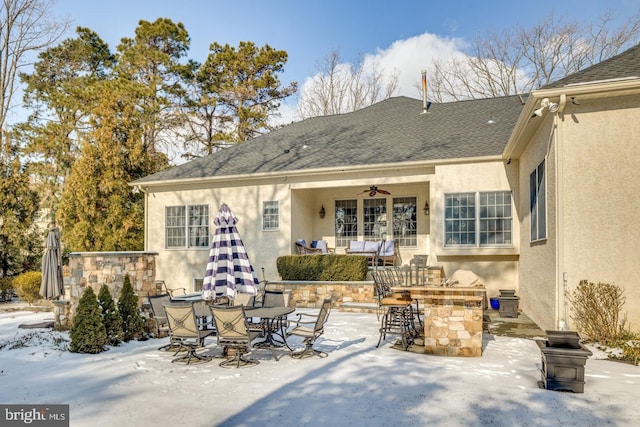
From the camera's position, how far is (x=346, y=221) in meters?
15.8

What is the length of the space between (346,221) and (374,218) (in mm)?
996

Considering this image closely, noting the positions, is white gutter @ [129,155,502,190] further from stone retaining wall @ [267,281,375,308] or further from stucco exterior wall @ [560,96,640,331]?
stucco exterior wall @ [560,96,640,331]

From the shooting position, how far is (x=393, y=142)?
1461 cm

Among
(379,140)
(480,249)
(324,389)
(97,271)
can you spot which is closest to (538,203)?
(480,249)

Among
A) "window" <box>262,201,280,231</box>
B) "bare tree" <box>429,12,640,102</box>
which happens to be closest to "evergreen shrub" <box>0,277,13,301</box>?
"window" <box>262,201,280,231</box>

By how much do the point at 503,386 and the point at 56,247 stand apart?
10042 mm

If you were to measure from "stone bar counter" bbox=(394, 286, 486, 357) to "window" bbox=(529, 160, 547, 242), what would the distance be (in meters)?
2.91

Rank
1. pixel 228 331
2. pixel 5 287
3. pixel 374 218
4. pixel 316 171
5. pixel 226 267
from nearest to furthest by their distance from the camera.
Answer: pixel 228 331
pixel 226 267
pixel 316 171
pixel 374 218
pixel 5 287

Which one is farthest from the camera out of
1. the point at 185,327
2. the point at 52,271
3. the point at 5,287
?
the point at 5,287

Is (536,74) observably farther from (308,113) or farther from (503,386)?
(503,386)

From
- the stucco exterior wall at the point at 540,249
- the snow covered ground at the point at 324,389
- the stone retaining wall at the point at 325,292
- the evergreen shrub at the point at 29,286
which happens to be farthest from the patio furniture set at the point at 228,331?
the evergreen shrub at the point at 29,286

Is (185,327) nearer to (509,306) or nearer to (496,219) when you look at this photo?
(509,306)

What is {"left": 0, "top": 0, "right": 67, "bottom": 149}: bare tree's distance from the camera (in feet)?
68.5

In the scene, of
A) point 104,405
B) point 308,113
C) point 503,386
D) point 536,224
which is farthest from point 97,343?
point 308,113
